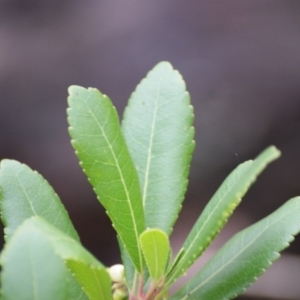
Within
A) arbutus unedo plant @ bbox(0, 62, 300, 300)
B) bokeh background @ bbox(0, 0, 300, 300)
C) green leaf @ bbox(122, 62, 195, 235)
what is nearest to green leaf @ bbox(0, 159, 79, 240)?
arbutus unedo plant @ bbox(0, 62, 300, 300)

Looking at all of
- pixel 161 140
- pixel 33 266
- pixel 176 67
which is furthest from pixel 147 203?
pixel 176 67

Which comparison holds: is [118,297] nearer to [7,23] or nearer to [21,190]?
[21,190]

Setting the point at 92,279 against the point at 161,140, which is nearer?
the point at 92,279

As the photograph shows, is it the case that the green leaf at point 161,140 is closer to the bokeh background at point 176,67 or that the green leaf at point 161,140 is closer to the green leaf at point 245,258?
the green leaf at point 245,258

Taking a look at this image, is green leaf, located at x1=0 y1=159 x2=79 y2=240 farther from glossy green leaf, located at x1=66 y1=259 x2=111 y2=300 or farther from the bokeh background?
the bokeh background

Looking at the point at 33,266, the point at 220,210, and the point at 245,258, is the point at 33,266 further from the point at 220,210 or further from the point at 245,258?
the point at 245,258

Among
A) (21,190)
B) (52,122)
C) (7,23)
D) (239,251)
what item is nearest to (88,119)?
(21,190)
